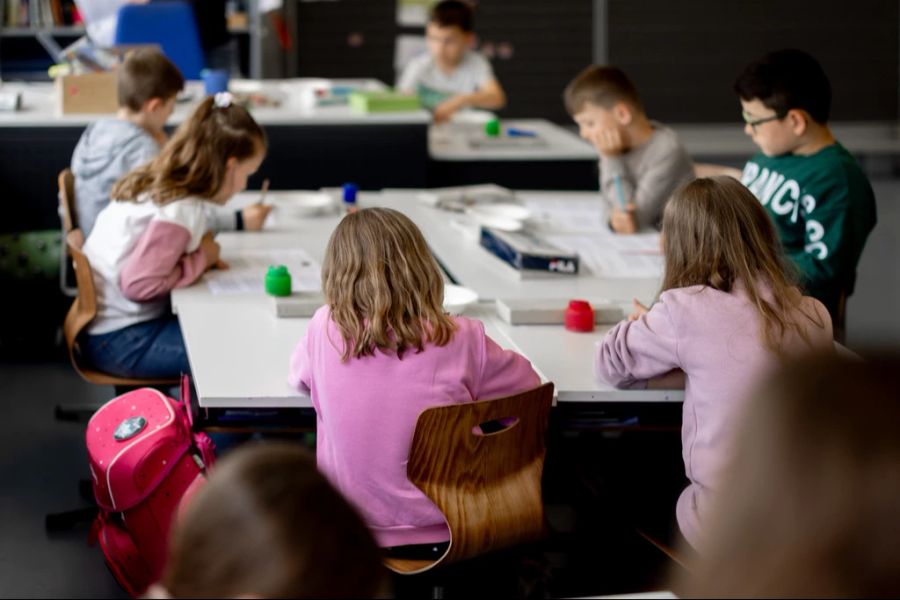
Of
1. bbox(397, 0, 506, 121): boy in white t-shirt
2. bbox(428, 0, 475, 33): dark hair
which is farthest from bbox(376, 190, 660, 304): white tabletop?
bbox(428, 0, 475, 33): dark hair

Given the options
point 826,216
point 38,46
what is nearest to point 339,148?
point 826,216

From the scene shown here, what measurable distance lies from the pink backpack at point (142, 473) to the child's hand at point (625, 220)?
1.57 metres

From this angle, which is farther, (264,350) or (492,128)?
(492,128)

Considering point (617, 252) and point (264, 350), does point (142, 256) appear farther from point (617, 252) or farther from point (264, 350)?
point (617, 252)

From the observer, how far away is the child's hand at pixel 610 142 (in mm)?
3947

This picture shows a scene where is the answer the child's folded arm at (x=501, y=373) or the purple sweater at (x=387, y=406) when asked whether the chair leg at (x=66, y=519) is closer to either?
the purple sweater at (x=387, y=406)

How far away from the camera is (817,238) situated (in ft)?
10.3

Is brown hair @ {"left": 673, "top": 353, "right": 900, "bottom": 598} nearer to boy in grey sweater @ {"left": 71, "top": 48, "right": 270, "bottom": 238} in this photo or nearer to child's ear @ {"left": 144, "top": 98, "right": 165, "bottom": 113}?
boy in grey sweater @ {"left": 71, "top": 48, "right": 270, "bottom": 238}

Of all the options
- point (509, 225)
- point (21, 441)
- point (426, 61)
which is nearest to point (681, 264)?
point (509, 225)

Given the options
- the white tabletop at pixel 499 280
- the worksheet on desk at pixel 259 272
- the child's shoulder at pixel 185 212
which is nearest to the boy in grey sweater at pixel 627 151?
the white tabletop at pixel 499 280

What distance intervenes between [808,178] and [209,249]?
1.54m

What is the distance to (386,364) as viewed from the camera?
2.34 metres

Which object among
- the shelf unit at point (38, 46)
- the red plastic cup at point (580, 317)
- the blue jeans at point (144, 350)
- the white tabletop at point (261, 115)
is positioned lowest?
the blue jeans at point (144, 350)

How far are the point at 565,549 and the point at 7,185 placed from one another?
288 cm
